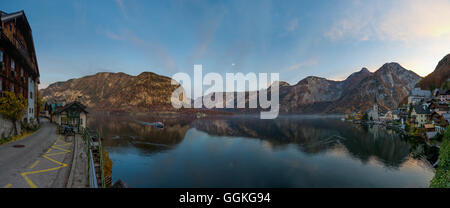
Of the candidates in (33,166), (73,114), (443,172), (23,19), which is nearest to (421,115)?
(443,172)

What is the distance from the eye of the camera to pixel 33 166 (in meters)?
14.7

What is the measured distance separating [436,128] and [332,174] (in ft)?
146

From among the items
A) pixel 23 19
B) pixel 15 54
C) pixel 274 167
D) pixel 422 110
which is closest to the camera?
pixel 15 54

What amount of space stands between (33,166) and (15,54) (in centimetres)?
2735

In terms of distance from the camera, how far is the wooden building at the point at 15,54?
25.9 meters

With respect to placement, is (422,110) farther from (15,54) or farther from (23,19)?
(23,19)

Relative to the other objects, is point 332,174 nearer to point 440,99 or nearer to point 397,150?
point 397,150

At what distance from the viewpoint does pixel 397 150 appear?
47656mm

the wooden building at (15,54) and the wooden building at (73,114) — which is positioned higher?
the wooden building at (15,54)

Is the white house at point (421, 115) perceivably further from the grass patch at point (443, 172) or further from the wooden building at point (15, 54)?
the wooden building at point (15, 54)

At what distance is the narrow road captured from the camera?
11.8 metres

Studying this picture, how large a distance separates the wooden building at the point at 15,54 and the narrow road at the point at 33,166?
13786 millimetres

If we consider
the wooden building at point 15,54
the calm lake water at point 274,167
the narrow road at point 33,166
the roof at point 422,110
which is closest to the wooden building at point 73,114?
the wooden building at point 15,54
